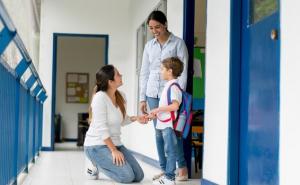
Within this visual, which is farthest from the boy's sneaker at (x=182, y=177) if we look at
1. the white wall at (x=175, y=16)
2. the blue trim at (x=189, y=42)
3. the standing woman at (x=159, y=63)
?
the white wall at (x=175, y=16)

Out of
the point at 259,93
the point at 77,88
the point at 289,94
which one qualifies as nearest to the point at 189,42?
the point at 259,93

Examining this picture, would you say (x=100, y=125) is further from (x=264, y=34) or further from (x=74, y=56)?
(x=74, y=56)

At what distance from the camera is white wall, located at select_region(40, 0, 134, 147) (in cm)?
892

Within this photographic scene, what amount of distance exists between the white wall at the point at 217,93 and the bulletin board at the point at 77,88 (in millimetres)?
10092

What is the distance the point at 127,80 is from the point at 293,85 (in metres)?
6.77

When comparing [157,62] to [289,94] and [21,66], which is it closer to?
[21,66]

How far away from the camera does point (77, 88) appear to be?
45.0 feet

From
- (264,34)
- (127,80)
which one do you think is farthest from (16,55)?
(127,80)

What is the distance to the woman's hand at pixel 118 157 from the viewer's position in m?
4.12

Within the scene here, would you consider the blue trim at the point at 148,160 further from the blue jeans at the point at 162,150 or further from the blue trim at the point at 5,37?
the blue trim at the point at 5,37

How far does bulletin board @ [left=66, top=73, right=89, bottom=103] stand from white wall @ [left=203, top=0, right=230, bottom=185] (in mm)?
10092

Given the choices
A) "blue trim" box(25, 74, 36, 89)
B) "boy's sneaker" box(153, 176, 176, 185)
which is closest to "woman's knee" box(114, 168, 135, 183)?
"boy's sneaker" box(153, 176, 176, 185)

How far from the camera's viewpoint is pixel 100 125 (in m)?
4.12

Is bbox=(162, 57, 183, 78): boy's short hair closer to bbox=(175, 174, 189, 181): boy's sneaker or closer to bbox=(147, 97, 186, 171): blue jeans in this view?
bbox=(147, 97, 186, 171): blue jeans
